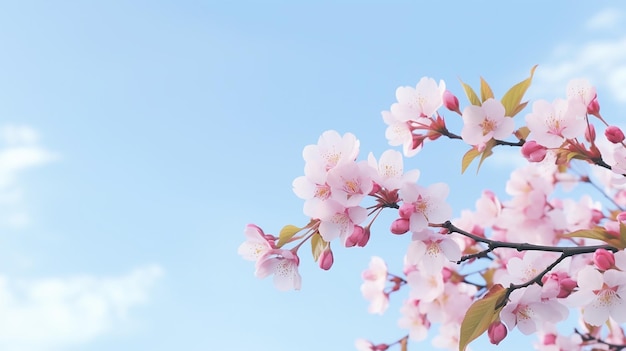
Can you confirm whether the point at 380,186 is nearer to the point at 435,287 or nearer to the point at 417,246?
the point at 417,246

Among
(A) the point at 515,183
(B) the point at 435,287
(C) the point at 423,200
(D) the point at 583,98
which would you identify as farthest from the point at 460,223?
(C) the point at 423,200

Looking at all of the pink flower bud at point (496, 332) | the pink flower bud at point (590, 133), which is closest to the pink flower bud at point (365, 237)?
the pink flower bud at point (496, 332)

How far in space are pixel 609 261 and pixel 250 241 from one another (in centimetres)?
81

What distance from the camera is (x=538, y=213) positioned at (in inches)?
121

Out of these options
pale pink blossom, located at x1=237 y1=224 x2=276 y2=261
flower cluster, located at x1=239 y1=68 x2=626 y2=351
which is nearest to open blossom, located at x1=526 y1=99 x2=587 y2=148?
flower cluster, located at x1=239 y1=68 x2=626 y2=351

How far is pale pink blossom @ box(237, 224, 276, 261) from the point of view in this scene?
171 centimetres

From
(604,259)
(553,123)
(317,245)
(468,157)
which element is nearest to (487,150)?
(468,157)

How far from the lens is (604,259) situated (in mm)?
1665

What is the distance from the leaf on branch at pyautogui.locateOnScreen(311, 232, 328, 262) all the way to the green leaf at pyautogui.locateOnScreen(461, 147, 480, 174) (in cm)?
47

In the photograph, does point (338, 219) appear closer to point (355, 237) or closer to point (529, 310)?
point (355, 237)

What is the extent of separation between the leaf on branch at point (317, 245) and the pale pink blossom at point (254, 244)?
9cm

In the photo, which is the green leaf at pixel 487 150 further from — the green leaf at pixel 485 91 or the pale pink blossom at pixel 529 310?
the pale pink blossom at pixel 529 310

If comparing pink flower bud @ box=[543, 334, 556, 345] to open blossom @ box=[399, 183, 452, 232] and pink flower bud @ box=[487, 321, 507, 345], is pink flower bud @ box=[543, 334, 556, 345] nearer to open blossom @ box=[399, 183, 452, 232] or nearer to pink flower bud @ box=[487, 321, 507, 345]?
pink flower bud @ box=[487, 321, 507, 345]

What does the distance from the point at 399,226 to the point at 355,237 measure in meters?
0.10
